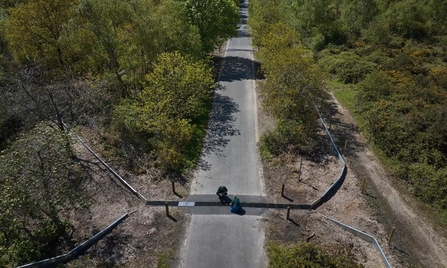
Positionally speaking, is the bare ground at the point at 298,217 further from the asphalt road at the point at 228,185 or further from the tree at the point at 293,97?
the tree at the point at 293,97

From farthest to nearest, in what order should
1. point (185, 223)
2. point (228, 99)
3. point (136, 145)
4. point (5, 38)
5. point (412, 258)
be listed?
point (228, 99) < point (5, 38) < point (136, 145) < point (185, 223) < point (412, 258)

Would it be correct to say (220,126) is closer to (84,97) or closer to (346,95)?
(84,97)

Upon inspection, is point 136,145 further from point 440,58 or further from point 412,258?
point 440,58

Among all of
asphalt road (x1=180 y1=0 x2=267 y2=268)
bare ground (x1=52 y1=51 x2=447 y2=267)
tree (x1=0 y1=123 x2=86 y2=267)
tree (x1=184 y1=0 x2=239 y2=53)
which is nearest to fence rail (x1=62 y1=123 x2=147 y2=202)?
bare ground (x1=52 y1=51 x2=447 y2=267)

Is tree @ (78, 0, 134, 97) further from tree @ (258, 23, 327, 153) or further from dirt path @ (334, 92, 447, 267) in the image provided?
dirt path @ (334, 92, 447, 267)

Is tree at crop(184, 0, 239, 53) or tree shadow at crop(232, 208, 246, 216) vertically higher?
tree at crop(184, 0, 239, 53)

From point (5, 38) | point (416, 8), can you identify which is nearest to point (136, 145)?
point (5, 38)
